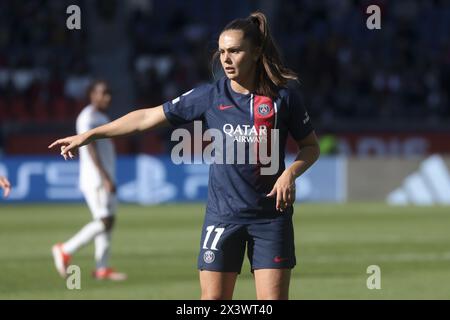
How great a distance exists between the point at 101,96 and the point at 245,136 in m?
6.66

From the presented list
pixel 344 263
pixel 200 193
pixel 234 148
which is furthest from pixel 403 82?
pixel 234 148

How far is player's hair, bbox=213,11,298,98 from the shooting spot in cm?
747

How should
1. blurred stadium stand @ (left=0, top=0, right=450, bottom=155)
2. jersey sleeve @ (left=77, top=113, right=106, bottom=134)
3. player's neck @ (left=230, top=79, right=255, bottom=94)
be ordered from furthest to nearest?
blurred stadium stand @ (left=0, top=0, right=450, bottom=155) → jersey sleeve @ (left=77, top=113, right=106, bottom=134) → player's neck @ (left=230, top=79, right=255, bottom=94)

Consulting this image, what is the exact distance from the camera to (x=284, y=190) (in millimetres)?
7219

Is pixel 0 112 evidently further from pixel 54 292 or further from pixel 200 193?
pixel 54 292

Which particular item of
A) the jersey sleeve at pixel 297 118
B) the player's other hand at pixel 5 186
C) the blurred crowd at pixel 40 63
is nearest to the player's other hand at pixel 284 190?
the jersey sleeve at pixel 297 118

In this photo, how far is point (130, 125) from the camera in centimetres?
746

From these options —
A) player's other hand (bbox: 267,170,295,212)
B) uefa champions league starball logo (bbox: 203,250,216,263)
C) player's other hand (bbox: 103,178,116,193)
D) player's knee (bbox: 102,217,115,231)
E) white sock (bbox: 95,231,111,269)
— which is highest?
player's other hand (bbox: 267,170,295,212)

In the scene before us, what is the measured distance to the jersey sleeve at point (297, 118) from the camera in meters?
7.54

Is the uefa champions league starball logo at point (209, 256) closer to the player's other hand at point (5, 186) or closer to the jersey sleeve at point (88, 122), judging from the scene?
the player's other hand at point (5, 186)

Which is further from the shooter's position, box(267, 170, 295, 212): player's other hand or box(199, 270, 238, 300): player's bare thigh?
box(199, 270, 238, 300): player's bare thigh

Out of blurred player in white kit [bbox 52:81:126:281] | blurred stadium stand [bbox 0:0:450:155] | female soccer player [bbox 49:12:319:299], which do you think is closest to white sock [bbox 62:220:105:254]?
blurred player in white kit [bbox 52:81:126:281]

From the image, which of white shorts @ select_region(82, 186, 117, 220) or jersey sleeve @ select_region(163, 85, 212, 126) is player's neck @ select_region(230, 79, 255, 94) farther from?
white shorts @ select_region(82, 186, 117, 220)

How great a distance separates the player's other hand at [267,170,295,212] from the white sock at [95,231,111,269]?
6875mm
